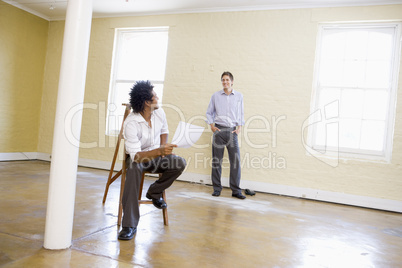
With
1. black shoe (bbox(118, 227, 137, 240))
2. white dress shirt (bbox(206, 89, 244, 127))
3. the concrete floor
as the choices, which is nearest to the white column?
the concrete floor

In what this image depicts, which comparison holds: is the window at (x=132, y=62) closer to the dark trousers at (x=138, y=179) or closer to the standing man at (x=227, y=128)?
the standing man at (x=227, y=128)

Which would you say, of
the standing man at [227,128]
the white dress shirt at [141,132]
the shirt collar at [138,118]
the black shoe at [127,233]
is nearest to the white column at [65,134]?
the black shoe at [127,233]

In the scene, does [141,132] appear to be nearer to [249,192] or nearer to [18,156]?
[249,192]

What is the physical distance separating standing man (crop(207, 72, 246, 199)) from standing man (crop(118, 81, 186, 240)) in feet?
5.82

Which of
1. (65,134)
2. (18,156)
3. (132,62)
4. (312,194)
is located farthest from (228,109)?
(18,156)

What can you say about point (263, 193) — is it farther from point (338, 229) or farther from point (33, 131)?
point (33, 131)

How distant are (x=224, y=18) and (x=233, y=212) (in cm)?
345

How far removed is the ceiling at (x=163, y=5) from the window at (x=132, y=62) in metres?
0.40

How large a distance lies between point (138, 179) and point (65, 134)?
648 mm

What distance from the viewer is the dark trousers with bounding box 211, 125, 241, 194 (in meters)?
4.42

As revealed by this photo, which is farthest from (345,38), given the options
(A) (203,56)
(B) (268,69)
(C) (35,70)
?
(C) (35,70)

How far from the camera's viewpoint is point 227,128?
4492 mm

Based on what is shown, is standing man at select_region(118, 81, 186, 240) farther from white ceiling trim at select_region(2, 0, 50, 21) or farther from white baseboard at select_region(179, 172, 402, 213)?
white ceiling trim at select_region(2, 0, 50, 21)

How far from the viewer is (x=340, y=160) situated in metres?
4.62
